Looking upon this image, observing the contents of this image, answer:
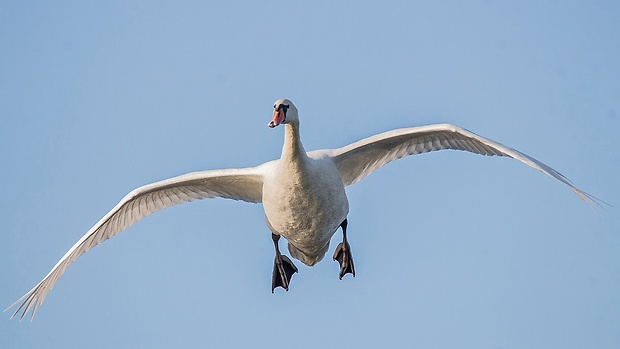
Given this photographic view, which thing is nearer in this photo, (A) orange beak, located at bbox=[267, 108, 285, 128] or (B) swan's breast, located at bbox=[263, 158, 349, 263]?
(A) orange beak, located at bbox=[267, 108, 285, 128]

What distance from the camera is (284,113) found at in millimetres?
15898

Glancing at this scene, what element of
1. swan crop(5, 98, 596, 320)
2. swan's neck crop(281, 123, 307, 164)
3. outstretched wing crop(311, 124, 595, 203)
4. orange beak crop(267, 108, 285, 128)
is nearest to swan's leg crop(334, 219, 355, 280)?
swan crop(5, 98, 596, 320)

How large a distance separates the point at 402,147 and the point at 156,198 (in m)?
3.51

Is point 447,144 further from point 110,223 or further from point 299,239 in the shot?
point 110,223

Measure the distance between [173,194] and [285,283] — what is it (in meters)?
2.08

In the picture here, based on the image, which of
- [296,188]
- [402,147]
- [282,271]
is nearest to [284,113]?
[296,188]

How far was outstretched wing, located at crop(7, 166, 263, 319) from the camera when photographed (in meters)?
17.3

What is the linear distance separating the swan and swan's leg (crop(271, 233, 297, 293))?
0.05 ft

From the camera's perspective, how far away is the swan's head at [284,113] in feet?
51.5

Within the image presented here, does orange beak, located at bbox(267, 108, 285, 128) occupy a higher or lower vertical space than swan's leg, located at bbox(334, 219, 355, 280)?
higher

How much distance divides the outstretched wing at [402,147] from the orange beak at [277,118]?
1319 mm

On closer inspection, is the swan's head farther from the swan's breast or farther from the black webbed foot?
the black webbed foot

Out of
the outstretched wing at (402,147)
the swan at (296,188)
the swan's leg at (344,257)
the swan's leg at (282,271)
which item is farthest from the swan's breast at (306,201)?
the swan's leg at (282,271)

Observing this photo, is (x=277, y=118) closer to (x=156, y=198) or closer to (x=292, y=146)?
(x=292, y=146)
